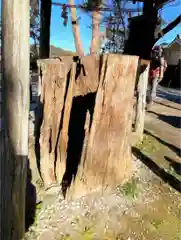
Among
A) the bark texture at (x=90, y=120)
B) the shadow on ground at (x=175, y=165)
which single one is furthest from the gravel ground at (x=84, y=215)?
the shadow on ground at (x=175, y=165)

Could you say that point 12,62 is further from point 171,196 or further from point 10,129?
point 171,196

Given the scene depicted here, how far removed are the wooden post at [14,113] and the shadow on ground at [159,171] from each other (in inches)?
66.9

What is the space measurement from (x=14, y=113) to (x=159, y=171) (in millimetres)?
2149

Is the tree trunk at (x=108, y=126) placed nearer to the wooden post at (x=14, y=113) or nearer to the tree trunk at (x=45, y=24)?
the wooden post at (x=14, y=113)

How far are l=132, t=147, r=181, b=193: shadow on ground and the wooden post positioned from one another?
1.70m

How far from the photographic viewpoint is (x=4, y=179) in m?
1.62

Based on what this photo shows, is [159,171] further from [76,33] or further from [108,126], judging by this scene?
[76,33]

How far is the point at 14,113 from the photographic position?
4.93 feet

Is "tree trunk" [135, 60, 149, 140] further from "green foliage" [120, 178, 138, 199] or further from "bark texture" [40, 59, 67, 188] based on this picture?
"bark texture" [40, 59, 67, 188]

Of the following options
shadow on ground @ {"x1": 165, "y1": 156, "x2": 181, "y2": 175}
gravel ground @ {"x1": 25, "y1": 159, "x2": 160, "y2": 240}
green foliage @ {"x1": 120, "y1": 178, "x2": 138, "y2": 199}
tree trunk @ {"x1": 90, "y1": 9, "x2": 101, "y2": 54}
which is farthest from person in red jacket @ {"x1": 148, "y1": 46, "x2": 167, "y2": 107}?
gravel ground @ {"x1": 25, "y1": 159, "x2": 160, "y2": 240}

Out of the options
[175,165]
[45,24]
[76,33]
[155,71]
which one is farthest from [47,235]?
[76,33]

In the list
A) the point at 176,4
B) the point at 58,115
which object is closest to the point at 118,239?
the point at 58,115

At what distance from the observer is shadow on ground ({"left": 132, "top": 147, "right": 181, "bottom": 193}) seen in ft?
9.65

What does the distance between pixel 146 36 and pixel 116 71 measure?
173 centimetres
